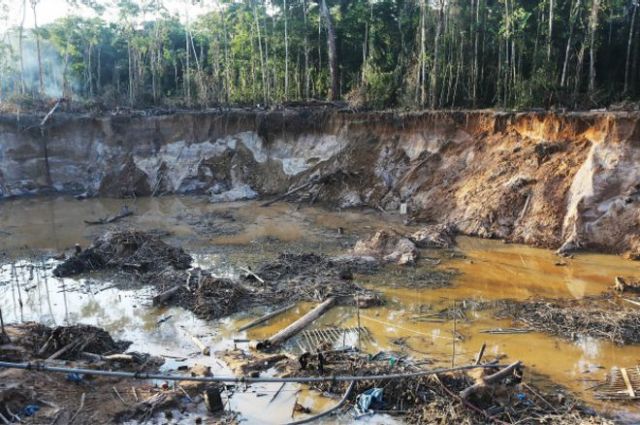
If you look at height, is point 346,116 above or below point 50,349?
above

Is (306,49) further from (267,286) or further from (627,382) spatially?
(627,382)

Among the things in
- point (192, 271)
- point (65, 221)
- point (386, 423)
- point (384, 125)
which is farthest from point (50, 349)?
point (384, 125)

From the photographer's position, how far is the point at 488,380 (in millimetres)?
7789

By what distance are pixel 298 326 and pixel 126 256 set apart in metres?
6.45

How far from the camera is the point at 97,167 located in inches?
1049

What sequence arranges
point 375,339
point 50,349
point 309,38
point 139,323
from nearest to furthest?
point 50,349, point 375,339, point 139,323, point 309,38

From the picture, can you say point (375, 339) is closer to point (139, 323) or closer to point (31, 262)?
point (139, 323)

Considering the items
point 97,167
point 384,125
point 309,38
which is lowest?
point 97,167

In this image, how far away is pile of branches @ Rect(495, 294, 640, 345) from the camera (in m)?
10.1

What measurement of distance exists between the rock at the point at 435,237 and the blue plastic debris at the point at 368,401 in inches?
333

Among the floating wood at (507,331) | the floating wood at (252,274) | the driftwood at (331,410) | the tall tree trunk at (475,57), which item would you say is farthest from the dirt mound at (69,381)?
the tall tree trunk at (475,57)

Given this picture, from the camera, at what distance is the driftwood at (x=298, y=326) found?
9.98 meters

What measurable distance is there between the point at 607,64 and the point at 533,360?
17.8 m

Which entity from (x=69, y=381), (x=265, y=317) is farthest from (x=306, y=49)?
(x=69, y=381)
